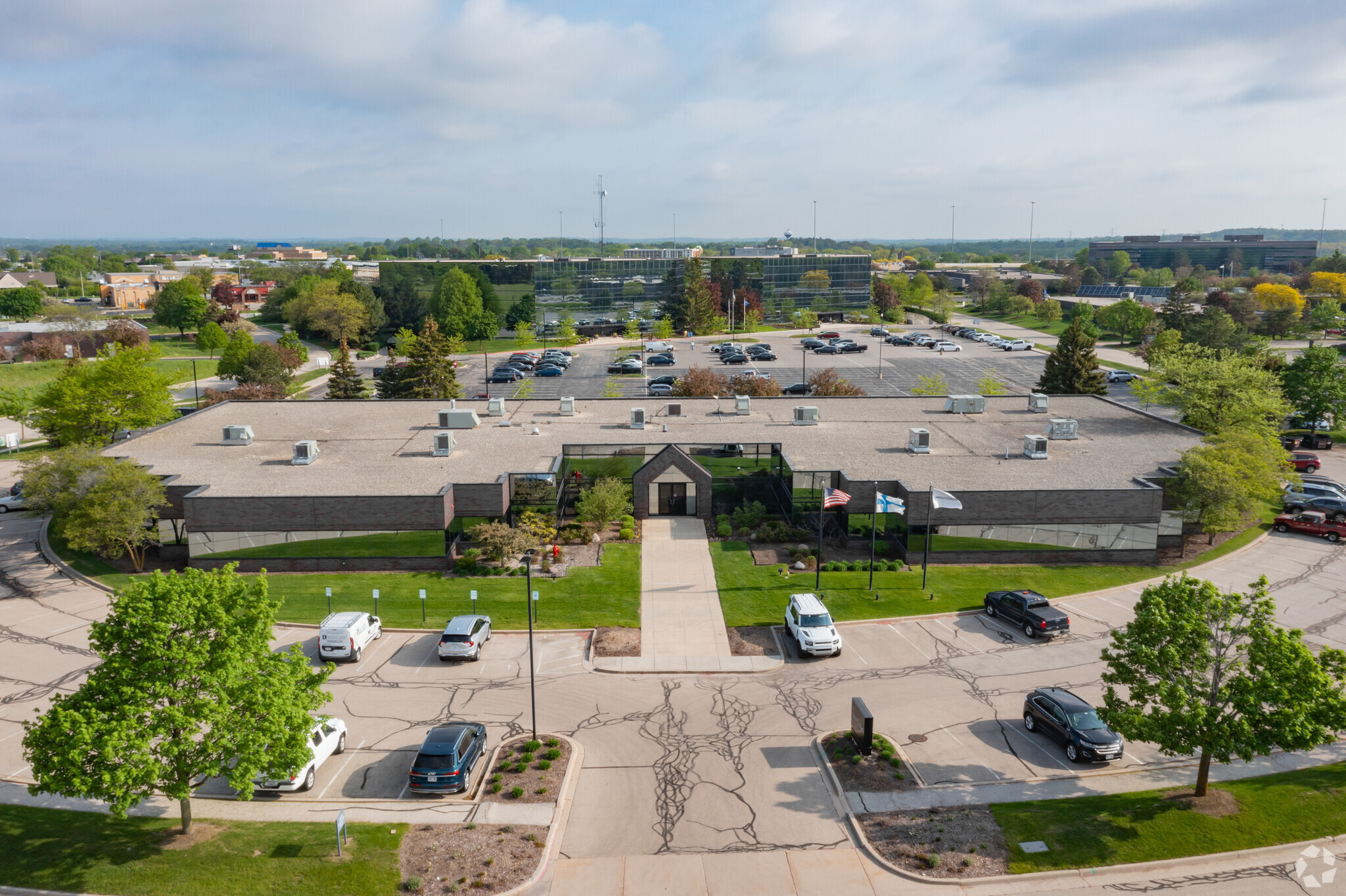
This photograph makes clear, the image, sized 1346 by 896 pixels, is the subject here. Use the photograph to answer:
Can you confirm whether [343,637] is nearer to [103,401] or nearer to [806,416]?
[806,416]

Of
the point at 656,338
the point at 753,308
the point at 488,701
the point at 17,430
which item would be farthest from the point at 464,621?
the point at 753,308

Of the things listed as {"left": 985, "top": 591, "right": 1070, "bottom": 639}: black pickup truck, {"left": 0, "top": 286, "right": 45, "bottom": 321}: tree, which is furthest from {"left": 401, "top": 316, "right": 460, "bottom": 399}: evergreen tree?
{"left": 0, "top": 286, "right": 45, "bottom": 321}: tree

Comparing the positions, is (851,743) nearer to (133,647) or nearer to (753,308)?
(133,647)

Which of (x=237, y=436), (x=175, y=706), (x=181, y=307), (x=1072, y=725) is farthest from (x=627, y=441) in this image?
(x=181, y=307)

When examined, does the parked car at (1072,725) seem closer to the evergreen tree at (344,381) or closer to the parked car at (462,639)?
the parked car at (462,639)

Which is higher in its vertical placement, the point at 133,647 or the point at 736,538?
the point at 133,647

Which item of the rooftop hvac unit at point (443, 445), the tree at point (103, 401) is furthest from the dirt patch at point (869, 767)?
the tree at point (103, 401)

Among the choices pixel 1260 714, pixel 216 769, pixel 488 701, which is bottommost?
pixel 488 701
